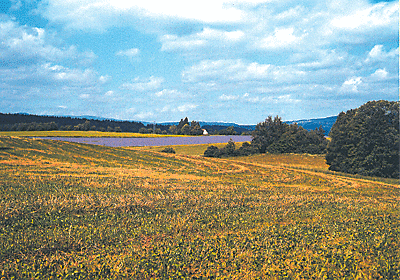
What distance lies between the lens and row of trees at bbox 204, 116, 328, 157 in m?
122

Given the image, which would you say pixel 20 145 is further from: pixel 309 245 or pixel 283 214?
pixel 309 245

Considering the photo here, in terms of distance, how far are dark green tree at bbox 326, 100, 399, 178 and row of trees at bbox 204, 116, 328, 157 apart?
→ 1843 inches

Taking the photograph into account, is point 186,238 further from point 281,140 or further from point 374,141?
point 281,140

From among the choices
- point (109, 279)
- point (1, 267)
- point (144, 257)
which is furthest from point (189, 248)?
point (1, 267)

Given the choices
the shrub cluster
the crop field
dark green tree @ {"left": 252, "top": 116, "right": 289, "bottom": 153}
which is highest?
dark green tree @ {"left": 252, "top": 116, "right": 289, "bottom": 153}

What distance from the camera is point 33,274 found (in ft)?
24.9

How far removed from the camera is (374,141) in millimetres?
67688

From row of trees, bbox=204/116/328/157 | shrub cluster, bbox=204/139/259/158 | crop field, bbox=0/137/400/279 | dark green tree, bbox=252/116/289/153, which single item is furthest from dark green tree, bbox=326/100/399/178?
crop field, bbox=0/137/400/279

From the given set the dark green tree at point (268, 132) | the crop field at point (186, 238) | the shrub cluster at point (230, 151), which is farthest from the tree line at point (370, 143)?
the crop field at point (186, 238)

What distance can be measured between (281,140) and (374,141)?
56428 millimetres

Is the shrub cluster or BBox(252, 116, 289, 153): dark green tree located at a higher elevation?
BBox(252, 116, 289, 153): dark green tree

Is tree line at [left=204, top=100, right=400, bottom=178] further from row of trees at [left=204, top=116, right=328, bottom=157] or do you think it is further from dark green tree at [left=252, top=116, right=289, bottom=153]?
dark green tree at [left=252, top=116, right=289, bottom=153]

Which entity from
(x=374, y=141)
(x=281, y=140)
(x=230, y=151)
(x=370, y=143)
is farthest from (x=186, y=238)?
(x=281, y=140)

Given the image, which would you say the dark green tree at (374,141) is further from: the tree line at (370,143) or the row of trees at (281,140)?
the row of trees at (281,140)
